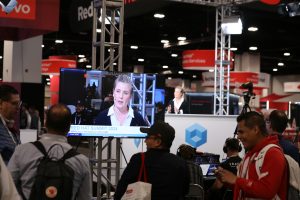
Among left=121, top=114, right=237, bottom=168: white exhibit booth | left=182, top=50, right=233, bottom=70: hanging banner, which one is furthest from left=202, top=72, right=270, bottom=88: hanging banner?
left=121, top=114, right=237, bottom=168: white exhibit booth

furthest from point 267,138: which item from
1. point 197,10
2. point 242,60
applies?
point 242,60

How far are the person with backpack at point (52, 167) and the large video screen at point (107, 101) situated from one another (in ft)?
9.19

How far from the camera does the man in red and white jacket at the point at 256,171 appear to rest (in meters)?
3.12

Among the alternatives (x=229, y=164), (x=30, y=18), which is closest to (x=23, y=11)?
(x=30, y=18)

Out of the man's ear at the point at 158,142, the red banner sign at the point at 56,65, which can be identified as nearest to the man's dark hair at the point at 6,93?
the man's ear at the point at 158,142

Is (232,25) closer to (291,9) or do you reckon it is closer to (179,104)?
(291,9)

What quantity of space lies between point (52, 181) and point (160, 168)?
2.96ft

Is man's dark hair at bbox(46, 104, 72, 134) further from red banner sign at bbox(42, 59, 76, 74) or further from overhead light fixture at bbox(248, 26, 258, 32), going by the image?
red banner sign at bbox(42, 59, 76, 74)

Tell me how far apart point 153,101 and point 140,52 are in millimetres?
19970

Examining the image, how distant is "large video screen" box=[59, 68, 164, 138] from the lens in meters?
5.86

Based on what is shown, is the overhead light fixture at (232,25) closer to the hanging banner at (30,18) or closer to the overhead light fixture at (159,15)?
the hanging banner at (30,18)

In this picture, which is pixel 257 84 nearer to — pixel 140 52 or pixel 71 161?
pixel 140 52

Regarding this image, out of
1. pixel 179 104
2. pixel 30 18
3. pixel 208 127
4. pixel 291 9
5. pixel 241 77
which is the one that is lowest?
pixel 208 127

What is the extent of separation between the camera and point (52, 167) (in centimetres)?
288
